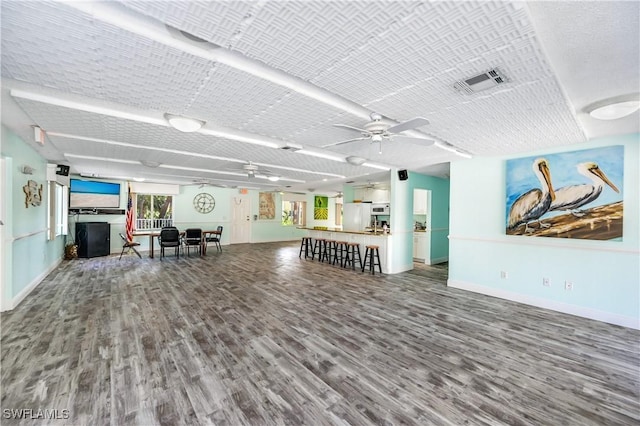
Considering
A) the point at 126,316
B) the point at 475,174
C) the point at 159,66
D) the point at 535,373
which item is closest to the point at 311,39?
the point at 159,66

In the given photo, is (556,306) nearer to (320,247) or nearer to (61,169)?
(320,247)

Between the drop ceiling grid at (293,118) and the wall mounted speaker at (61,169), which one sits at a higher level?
the drop ceiling grid at (293,118)

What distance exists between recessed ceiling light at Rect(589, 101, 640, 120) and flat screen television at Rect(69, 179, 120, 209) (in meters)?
11.3

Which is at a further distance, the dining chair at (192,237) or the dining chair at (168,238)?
the dining chair at (192,237)

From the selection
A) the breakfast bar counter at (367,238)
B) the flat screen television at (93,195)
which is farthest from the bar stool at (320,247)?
the flat screen television at (93,195)

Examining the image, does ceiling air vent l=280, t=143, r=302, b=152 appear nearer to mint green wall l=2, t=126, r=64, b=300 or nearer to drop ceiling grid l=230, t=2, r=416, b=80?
drop ceiling grid l=230, t=2, r=416, b=80

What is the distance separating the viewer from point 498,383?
2.13 metres

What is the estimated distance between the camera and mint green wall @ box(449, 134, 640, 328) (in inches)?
131

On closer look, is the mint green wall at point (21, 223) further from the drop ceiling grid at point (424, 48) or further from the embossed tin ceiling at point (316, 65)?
the drop ceiling grid at point (424, 48)

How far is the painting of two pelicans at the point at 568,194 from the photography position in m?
3.43

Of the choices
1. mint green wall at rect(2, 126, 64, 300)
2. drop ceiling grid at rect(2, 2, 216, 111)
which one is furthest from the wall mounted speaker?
drop ceiling grid at rect(2, 2, 216, 111)

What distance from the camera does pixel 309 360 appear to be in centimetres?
243

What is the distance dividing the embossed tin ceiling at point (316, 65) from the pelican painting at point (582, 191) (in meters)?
0.52

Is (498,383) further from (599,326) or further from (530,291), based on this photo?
(530,291)
